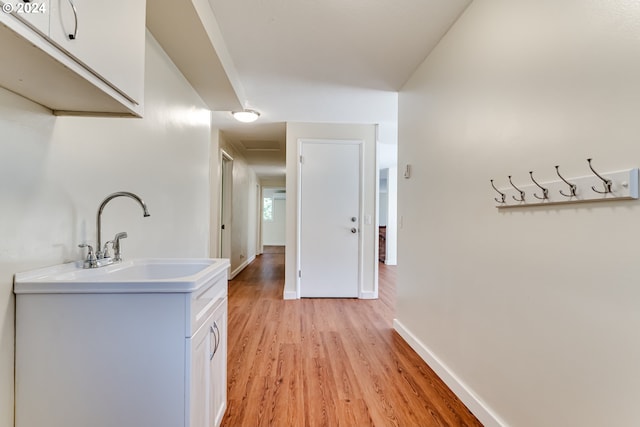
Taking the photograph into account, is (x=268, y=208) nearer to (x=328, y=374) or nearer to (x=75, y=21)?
(x=328, y=374)

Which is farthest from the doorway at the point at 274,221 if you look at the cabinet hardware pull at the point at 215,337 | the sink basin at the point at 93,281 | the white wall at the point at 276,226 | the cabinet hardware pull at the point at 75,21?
the cabinet hardware pull at the point at 75,21

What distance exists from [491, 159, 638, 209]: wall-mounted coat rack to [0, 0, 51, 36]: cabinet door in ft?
5.08

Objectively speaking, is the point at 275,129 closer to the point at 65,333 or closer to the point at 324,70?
the point at 324,70

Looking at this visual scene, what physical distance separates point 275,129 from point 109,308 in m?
3.49

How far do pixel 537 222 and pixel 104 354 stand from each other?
1.62 m

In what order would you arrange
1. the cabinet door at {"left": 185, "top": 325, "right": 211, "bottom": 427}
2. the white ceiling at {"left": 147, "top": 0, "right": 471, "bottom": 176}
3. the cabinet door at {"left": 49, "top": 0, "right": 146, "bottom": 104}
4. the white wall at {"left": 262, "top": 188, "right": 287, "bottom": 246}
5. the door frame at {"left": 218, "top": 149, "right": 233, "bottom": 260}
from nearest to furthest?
the cabinet door at {"left": 49, "top": 0, "right": 146, "bottom": 104}
the cabinet door at {"left": 185, "top": 325, "right": 211, "bottom": 427}
the white ceiling at {"left": 147, "top": 0, "right": 471, "bottom": 176}
the door frame at {"left": 218, "top": 149, "right": 233, "bottom": 260}
the white wall at {"left": 262, "top": 188, "right": 287, "bottom": 246}

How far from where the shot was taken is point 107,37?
94cm

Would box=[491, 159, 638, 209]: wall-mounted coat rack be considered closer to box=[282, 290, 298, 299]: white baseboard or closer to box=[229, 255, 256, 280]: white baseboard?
box=[282, 290, 298, 299]: white baseboard

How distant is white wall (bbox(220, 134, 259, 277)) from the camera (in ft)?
17.0

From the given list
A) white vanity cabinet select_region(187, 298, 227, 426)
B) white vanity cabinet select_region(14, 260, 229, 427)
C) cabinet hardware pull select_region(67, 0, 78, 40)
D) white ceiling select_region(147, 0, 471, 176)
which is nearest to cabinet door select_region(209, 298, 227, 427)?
white vanity cabinet select_region(187, 298, 227, 426)

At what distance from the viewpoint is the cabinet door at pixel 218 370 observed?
1.29 m

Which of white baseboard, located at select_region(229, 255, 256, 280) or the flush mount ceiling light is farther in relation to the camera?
white baseboard, located at select_region(229, 255, 256, 280)

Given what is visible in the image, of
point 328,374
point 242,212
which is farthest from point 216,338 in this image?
point 242,212

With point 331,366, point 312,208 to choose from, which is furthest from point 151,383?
point 312,208
